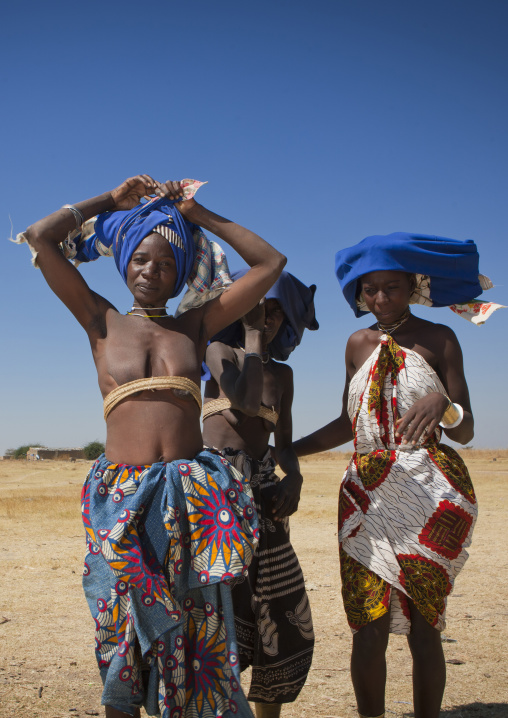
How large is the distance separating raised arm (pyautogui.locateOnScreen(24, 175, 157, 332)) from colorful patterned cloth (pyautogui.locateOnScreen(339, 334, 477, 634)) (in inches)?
61.1

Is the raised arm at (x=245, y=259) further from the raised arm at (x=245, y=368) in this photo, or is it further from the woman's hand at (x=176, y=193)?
the raised arm at (x=245, y=368)

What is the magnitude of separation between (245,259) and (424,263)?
1.06 m

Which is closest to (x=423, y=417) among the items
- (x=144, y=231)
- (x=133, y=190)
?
(x=144, y=231)

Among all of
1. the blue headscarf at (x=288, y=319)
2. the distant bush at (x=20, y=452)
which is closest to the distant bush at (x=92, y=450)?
the distant bush at (x=20, y=452)

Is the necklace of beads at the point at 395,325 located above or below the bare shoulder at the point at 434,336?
above

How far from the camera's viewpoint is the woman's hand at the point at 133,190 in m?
3.27

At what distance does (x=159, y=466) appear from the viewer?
2.80 metres

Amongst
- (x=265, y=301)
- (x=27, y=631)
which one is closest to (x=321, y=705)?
(x=265, y=301)

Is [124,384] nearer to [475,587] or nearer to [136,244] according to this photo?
[136,244]

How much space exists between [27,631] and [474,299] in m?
4.57

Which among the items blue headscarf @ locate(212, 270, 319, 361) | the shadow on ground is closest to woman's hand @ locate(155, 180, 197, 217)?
blue headscarf @ locate(212, 270, 319, 361)

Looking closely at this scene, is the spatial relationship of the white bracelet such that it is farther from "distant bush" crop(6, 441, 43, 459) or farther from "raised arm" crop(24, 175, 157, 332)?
"distant bush" crop(6, 441, 43, 459)

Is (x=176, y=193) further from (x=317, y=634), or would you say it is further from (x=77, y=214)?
(x=317, y=634)

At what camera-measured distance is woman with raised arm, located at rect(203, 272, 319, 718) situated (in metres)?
3.68
